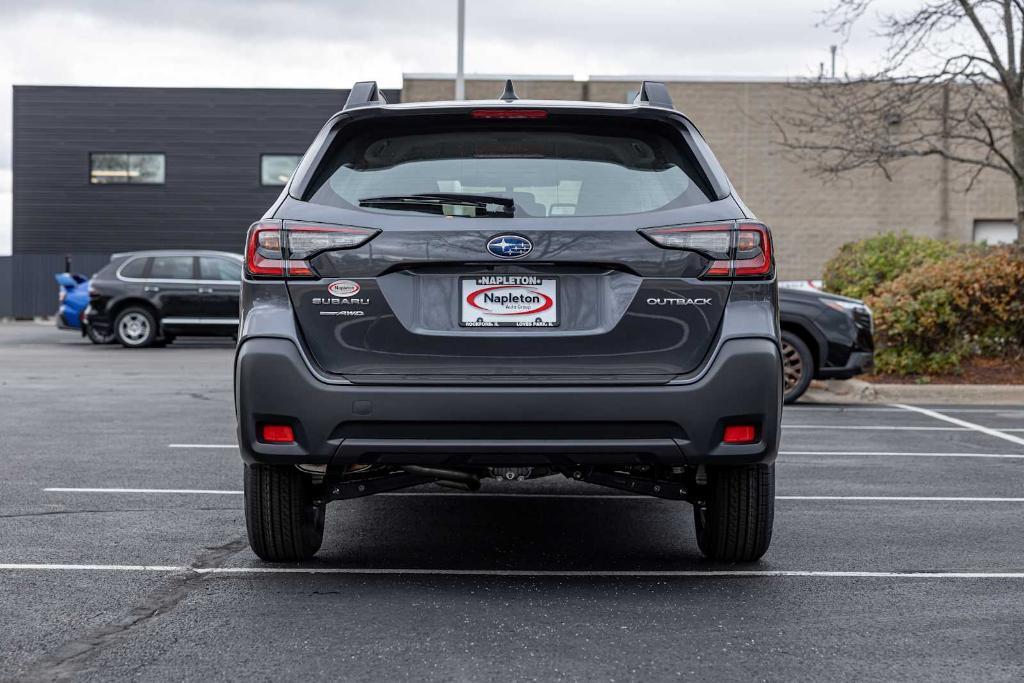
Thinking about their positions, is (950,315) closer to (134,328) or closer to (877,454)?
(877,454)

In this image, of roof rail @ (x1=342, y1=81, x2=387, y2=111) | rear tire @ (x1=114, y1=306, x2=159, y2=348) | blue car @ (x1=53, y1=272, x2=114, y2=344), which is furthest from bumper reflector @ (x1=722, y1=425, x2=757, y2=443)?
blue car @ (x1=53, y1=272, x2=114, y2=344)

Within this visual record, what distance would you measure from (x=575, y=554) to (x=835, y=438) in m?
4.98

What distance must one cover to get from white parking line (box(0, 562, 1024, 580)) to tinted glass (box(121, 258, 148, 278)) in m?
18.0

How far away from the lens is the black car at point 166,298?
73.7 ft

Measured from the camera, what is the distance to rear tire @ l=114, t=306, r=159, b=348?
22.6m

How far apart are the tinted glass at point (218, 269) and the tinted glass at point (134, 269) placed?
3.47 feet

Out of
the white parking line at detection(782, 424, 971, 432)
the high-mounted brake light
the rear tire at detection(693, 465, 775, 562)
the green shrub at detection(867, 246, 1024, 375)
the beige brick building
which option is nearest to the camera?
the high-mounted brake light

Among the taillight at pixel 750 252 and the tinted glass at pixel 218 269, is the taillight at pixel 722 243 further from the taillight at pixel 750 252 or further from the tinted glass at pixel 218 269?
the tinted glass at pixel 218 269

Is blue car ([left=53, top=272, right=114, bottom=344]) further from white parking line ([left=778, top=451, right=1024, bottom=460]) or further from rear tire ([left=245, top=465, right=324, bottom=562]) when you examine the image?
rear tire ([left=245, top=465, right=324, bottom=562])

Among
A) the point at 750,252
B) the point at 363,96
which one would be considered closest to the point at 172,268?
the point at 363,96

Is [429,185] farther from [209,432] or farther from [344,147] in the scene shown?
[209,432]

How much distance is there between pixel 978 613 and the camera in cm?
463

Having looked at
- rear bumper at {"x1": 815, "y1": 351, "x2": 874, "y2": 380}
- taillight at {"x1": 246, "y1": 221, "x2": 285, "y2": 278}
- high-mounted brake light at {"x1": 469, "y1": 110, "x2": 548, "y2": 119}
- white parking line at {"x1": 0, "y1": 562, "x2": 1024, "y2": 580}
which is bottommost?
white parking line at {"x1": 0, "y1": 562, "x2": 1024, "y2": 580}

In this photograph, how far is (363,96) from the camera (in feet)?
17.3
